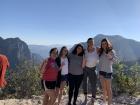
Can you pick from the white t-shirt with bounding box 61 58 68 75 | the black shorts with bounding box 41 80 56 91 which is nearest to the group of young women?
the white t-shirt with bounding box 61 58 68 75

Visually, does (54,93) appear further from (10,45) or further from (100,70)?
(10,45)

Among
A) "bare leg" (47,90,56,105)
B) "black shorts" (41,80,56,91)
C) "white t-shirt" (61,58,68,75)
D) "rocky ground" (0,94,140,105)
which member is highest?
"white t-shirt" (61,58,68,75)

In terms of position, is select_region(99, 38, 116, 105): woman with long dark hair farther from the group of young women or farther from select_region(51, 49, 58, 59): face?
select_region(51, 49, 58, 59): face

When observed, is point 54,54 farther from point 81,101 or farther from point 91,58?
point 81,101

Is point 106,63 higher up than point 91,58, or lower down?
lower down

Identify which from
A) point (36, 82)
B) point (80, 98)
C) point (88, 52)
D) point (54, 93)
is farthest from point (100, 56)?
point (36, 82)

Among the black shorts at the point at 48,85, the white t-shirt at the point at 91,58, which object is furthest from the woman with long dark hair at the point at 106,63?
the black shorts at the point at 48,85

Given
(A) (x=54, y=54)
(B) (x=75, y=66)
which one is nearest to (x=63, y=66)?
(B) (x=75, y=66)

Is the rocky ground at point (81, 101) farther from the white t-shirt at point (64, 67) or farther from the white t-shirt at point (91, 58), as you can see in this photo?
the white t-shirt at point (64, 67)

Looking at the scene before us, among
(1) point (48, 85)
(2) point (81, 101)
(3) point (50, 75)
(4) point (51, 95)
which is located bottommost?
(2) point (81, 101)

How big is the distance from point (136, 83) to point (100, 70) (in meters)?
6.13

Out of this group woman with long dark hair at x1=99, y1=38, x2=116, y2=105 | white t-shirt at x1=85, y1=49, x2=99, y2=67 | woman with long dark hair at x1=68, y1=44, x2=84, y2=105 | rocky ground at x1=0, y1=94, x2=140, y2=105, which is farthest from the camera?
rocky ground at x1=0, y1=94, x2=140, y2=105

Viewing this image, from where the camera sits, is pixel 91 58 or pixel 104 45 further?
pixel 91 58

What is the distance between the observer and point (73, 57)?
9969 millimetres
